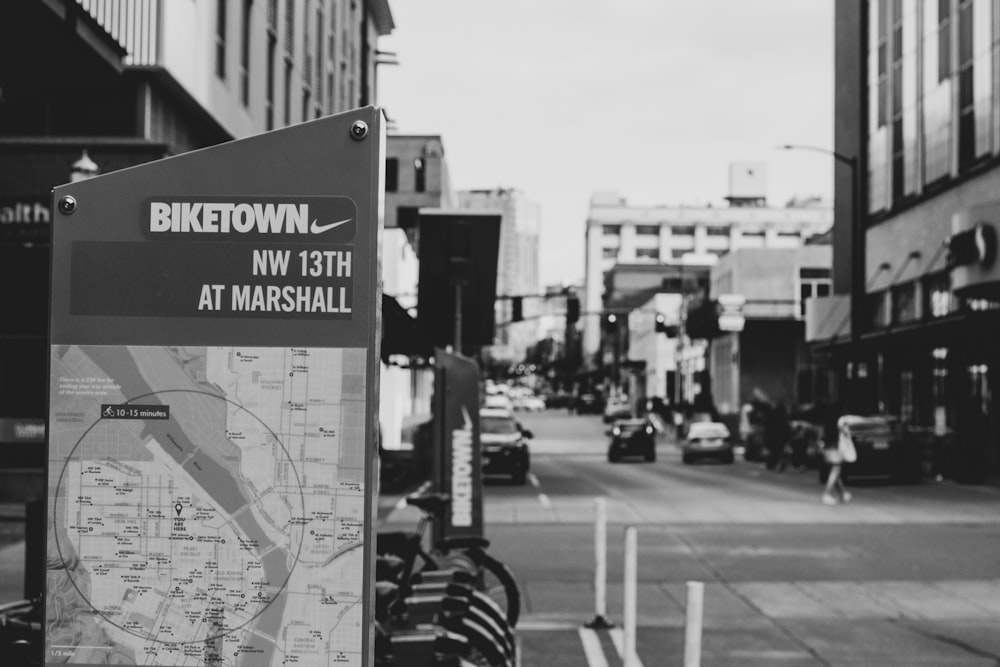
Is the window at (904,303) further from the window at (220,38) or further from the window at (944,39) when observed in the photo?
the window at (220,38)

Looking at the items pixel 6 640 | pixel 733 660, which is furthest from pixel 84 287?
pixel 733 660

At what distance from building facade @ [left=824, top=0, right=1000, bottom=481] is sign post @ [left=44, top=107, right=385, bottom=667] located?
2718cm

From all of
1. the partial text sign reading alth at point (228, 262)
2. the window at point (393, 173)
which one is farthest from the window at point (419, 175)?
the partial text sign reading alth at point (228, 262)

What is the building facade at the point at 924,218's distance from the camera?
31930 mm

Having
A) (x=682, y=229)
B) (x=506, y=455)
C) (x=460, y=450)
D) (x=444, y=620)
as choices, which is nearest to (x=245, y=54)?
(x=506, y=455)

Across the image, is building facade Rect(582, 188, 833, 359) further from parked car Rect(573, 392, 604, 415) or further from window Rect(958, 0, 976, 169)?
window Rect(958, 0, 976, 169)

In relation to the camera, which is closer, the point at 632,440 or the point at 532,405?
the point at 632,440

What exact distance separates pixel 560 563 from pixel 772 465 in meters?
27.3

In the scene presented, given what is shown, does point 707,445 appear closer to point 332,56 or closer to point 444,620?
point 332,56

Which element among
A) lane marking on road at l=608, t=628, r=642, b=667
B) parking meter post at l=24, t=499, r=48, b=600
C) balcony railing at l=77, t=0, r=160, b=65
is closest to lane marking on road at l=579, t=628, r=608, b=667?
lane marking on road at l=608, t=628, r=642, b=667

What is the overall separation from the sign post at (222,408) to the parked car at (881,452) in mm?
28028

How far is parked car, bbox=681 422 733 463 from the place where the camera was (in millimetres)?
44500

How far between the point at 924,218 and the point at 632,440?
12589 millimetres

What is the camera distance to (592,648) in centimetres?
996
